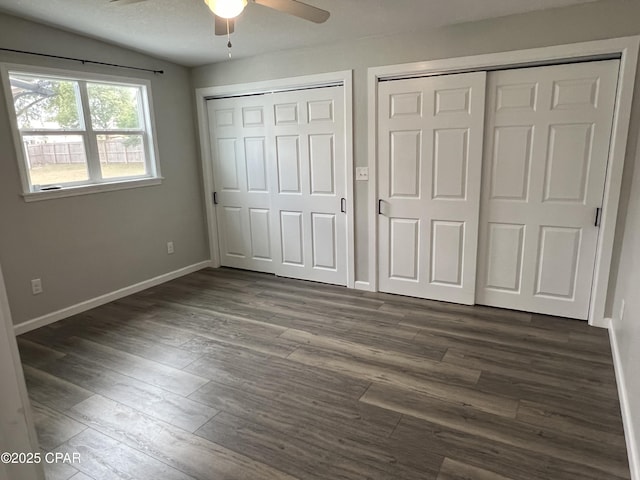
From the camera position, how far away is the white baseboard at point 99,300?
347cm

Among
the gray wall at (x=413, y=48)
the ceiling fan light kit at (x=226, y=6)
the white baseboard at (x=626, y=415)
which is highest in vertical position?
the gray wall at (x=413, y=48)

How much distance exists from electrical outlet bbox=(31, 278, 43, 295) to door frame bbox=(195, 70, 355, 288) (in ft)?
6.52

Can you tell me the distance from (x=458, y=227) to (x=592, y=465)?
83.4 inches

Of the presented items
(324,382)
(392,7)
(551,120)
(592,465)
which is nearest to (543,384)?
(592,465)

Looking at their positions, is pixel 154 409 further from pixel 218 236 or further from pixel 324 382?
pixel 218 236

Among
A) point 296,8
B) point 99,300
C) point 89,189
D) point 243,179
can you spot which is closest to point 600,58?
point 296,8

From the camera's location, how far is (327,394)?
2.48 meters

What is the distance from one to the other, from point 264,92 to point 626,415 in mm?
4027

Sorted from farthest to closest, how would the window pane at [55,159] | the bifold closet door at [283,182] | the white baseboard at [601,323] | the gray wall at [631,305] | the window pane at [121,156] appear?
the bifold closet door at [283,182]
the window pane at [121,156]
the window pane at [55,159]
the white baseboard at [601,323]
the gray wall at [631,305]

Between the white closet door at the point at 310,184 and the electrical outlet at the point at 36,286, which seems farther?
the white closet door at the point at 310,184

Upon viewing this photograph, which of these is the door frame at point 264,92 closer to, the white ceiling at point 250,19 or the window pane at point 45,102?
the white ceiling at point 250,19

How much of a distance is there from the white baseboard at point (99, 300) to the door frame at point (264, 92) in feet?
1.45

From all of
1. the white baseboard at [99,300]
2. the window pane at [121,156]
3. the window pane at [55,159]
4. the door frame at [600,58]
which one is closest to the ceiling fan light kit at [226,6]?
the door frame at [600,58]

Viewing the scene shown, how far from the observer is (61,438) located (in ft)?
7.07
